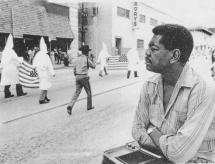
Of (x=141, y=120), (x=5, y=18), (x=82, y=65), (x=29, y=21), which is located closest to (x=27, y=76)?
(x=82, y=65)

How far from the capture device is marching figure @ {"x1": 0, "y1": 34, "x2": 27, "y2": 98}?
11000 mm

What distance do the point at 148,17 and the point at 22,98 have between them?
3571 centimetres

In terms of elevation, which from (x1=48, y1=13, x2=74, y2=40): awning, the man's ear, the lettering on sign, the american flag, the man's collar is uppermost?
the lettering on sign

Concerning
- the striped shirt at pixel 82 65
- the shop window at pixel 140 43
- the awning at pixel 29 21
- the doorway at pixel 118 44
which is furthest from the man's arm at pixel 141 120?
the shop window at pixel 140 43

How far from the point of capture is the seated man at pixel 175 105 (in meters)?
1.82

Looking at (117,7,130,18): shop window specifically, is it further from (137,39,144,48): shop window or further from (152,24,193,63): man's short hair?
(152,24,193,63): man's short hair

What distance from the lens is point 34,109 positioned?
841cm

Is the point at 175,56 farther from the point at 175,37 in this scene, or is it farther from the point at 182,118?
the point at 182,118

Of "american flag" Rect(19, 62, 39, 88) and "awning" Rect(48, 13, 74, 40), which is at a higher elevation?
"awning" Rect(48, 13, 74, 40)

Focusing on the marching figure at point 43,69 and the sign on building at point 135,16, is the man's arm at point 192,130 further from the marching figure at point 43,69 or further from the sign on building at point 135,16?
the sign on building at point 135,16

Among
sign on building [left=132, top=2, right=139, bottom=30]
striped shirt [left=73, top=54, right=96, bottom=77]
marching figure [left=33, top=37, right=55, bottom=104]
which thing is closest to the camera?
striped shirt [left=73, top=54, right=96, bottom=77]

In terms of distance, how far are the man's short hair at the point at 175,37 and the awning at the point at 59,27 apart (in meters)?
25.1

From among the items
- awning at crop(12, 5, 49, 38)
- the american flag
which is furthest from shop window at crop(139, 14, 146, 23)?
the american flag

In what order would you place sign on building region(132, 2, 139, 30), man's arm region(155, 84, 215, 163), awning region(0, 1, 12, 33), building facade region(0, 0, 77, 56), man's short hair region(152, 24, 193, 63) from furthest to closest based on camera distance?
sign on building region(132, 2, 139, 30), building facade region(0, 0, 77, 56), awning region(0, 1, 12, 33), man's short hair region(152, 24, 193, 63), man's arm region(155, 84, 215, 163)
